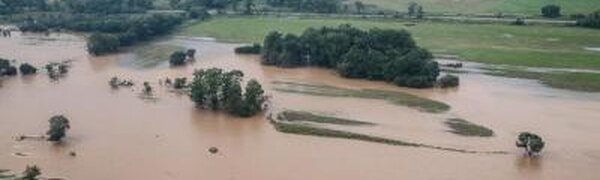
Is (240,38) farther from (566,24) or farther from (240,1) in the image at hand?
(566,24)

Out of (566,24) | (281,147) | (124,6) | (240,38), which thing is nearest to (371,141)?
(281,147)

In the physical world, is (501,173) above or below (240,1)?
below

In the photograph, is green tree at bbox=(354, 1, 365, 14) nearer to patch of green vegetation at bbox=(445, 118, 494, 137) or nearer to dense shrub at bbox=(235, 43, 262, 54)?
dense shrub at bbox=(235, 43, 262, 54)

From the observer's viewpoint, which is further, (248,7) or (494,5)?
(248,7)

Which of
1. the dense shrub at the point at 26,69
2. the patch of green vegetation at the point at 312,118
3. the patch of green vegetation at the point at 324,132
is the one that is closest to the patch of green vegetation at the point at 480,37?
the dense shrub at the point at 26,69

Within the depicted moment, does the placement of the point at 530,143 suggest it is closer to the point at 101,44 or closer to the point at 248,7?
the point at 101,44

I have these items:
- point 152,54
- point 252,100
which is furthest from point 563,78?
point 152,54

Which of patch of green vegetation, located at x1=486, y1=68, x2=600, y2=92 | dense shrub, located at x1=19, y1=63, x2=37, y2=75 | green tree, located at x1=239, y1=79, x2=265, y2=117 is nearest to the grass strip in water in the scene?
green tree, located at x1=239, y1=79, x2=265, y2=117
